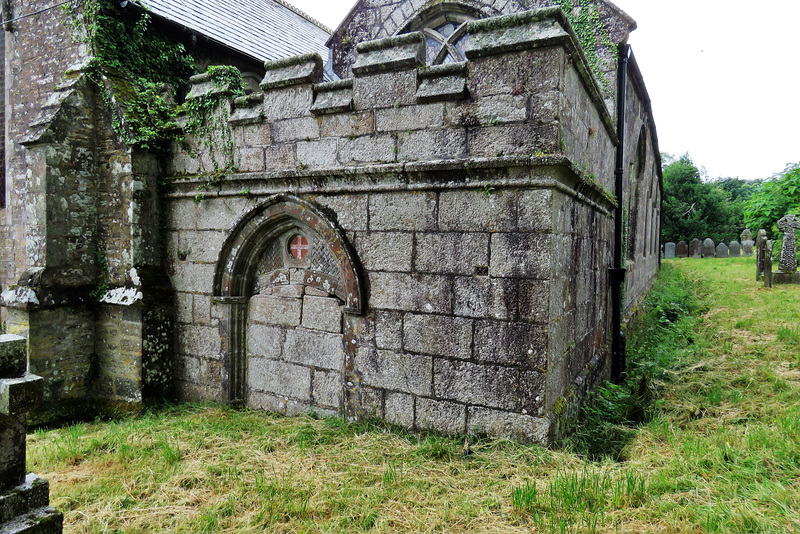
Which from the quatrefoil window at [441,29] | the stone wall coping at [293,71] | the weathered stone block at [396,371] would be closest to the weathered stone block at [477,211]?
the weathered stone block at [396,371]

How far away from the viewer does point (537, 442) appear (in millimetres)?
3443

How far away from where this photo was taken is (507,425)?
355 centimetres

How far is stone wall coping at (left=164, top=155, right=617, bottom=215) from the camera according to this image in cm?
343

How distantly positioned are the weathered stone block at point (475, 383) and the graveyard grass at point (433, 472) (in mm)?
329

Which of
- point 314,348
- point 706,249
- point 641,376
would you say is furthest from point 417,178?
point 706,249

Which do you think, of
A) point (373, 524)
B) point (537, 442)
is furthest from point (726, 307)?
point (373, 524)

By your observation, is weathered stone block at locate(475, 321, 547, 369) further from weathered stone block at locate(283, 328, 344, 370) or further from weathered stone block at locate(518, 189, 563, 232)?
weathered stone block at locate(283, 328, 344, 370)

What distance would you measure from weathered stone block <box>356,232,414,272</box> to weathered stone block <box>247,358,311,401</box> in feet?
4.35

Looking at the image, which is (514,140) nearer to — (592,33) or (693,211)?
(592,33)

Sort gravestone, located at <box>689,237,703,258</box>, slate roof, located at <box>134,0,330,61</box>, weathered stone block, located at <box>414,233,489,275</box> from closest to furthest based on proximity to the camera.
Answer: weathered stone block, located at <box>414,233,489,275</box> < slate roof, located at <box>134,0,330,61</box> < gravestone, located at <box>689,237,703,258</box>

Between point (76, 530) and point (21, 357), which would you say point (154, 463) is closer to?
point (76, 530)

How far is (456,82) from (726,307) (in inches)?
366

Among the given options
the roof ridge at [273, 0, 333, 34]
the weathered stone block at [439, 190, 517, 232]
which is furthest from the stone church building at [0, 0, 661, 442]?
the roof ridge at [273, 0, 333, 34]

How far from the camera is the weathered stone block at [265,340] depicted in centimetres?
476
